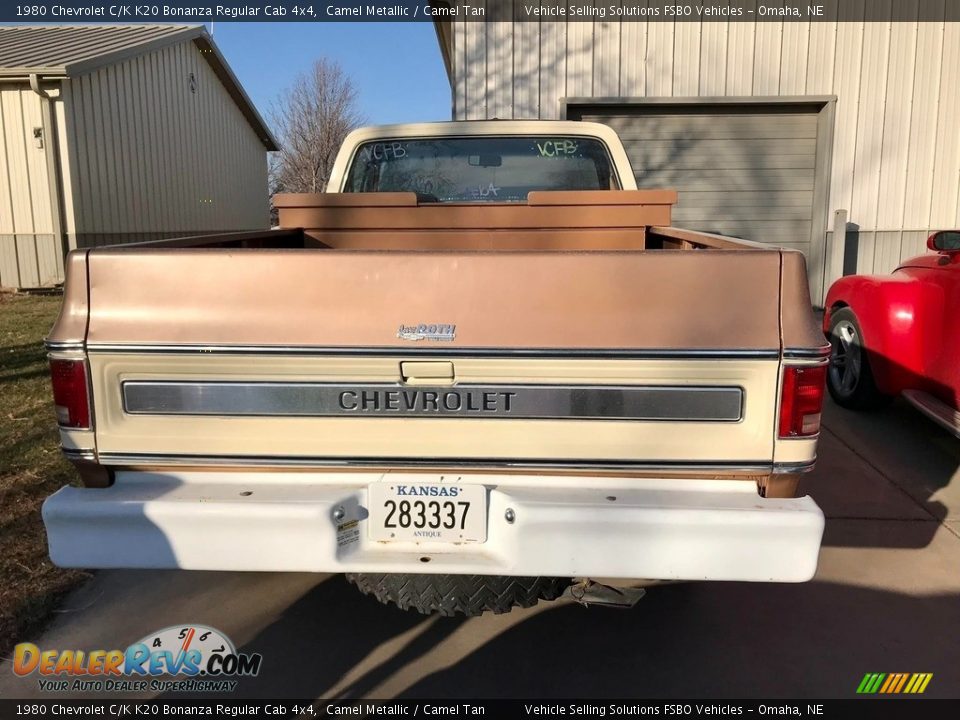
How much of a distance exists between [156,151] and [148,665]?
16.6 meters

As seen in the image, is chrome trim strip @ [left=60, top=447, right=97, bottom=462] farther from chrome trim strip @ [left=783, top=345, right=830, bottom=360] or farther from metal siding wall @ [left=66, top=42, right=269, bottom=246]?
metal siding wall @ [left=66, top=42, right=269, bottom=246]

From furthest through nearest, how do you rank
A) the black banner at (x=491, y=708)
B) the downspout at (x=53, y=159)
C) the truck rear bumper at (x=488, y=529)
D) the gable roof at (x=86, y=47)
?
the downspout at (x=53, y=159)
the gable roof at (x=86, y=47)
the black banner at (x=491, y=708)
the truck rear bumper at (x=488, y=529)

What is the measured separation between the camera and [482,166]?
5.00 m

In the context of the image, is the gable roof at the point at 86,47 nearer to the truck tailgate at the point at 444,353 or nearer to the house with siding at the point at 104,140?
the house with siding at the point at 104,140

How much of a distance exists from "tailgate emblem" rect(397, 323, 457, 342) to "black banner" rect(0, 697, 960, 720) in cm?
130

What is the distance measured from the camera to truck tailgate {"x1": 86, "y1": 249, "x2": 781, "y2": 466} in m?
2.33

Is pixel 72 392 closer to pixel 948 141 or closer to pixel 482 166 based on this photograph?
pixel 482 166

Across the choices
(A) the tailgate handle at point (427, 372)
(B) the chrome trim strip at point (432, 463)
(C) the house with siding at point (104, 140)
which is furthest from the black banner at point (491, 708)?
(C) the house with siding at point (104, 140)

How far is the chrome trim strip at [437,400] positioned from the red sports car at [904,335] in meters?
2.86

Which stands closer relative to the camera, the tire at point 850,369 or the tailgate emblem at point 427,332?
the tailgate emblem at point 427,332

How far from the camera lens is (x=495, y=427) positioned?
2396mm

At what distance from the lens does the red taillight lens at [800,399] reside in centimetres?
232

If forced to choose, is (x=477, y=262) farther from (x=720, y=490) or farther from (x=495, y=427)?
(x=720, y=490)

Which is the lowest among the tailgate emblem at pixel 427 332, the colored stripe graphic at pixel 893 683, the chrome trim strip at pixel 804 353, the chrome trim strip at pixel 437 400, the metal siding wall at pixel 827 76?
the colored stripe graphic at pixel 893 683
